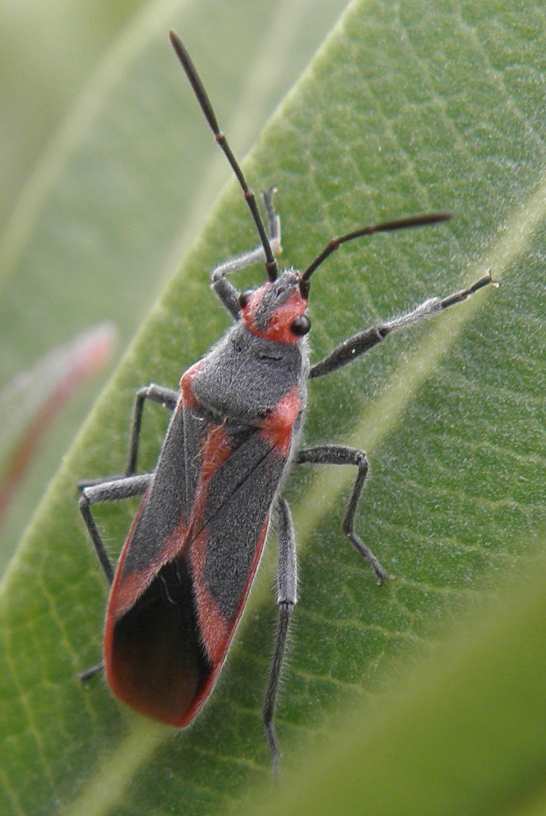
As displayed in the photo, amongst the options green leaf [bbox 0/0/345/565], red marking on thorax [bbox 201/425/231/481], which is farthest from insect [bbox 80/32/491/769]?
green leaf [bbox 0/0/345/565]

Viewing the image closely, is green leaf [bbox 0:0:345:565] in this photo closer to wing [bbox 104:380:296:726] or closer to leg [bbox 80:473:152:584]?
leg [bbox 80:473:152:584]

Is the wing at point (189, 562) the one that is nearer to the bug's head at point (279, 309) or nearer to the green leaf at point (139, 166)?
the bug's head at point (279, 309)

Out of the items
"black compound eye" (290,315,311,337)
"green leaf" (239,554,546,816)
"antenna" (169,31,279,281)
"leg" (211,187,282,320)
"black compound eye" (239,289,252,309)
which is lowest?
"black compound eye" (290,315,311,337)

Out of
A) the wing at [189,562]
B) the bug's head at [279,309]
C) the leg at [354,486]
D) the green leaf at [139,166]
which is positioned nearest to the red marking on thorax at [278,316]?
the bug's head at [279,309]

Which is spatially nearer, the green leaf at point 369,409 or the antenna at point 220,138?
the green leaf at point 369,409

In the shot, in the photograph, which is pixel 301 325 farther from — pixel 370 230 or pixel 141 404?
pixel 141 404

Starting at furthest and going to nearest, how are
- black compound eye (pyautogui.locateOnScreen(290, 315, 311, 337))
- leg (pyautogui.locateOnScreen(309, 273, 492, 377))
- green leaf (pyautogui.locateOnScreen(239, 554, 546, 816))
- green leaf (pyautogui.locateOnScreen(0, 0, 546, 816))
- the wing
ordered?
black compound eye (pyautogui.locateOnScreen(290, 315, 311, 337)) → the wing → leg (pyautogui.locateOnScreen(309, 273, 492, 377)) → green leaf (pyautogui.locateOnScreen(0, 0, 546, 816)) → green leaf (pyautogui.locateOnScreen(239, 554, 546, 816))

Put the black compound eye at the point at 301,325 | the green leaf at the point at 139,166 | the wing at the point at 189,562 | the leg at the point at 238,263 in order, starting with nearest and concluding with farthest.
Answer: the wing at the point at 189,562, the leg at the point at 238,263, the black compound eye at the point at 301,325, the green leaf at the point at 139,166
